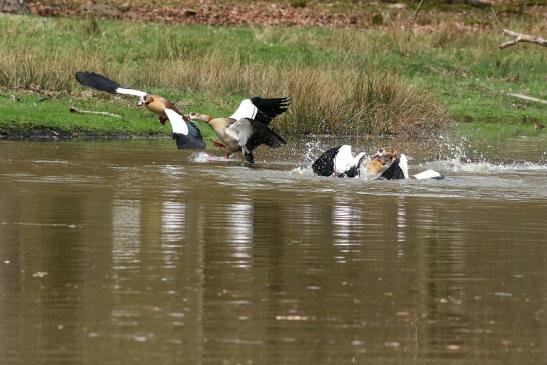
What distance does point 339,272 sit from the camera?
1051cm

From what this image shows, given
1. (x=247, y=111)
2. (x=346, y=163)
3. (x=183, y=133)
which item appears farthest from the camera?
(x=247, y=111)

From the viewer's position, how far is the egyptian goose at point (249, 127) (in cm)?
1911

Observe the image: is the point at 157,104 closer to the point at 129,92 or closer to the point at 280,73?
the point at 129,92

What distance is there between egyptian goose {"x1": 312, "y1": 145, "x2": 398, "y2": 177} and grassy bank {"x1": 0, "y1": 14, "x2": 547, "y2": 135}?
6.74 metres

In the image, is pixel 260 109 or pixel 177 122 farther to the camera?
pixel 260 109

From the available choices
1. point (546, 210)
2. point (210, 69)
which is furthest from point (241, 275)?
point (210, 69)

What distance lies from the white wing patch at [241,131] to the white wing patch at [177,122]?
2.81 ft

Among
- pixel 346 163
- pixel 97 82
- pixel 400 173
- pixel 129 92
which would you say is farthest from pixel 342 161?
pixel 97 82

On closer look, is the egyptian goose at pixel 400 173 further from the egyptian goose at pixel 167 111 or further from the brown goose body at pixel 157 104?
the brown goose body at pixel 157 104

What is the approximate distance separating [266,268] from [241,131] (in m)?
8.70

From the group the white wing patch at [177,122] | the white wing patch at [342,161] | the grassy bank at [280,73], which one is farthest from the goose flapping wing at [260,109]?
the grassy bank at [280,73]

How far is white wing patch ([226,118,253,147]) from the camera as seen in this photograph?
62.7ft

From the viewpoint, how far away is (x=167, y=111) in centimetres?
1867

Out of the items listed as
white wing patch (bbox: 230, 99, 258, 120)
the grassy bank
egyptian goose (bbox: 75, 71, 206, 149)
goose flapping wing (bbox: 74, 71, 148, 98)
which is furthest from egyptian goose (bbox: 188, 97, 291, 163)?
the grassy bank
